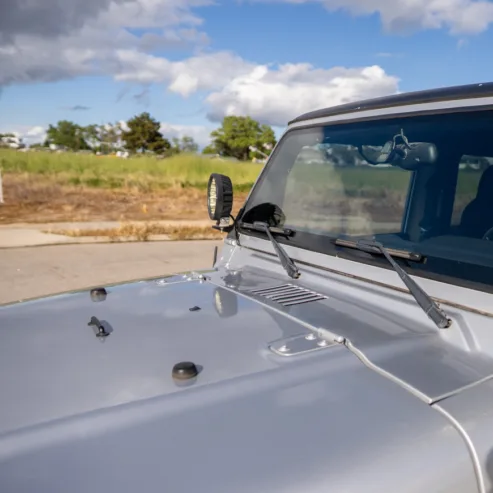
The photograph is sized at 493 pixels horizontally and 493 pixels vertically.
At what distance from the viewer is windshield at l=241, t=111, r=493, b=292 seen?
6.08 ft

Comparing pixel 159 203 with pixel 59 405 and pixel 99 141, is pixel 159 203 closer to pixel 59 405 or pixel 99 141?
pixel 59 405

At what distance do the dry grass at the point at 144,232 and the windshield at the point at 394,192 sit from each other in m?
8.41

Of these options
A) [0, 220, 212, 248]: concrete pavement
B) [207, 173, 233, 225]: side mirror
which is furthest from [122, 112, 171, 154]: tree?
[207, 173, 233, 225]: side mirror

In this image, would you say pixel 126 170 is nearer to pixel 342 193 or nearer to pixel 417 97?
pixel 342 193

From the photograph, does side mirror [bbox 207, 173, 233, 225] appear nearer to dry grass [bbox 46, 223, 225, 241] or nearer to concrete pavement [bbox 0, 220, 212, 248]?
concrete pavement [bbox 0, 220, 212, 248]

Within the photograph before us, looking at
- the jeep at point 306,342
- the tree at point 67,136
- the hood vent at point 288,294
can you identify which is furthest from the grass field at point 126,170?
the tree at point 67,136

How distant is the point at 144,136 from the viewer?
170 feet

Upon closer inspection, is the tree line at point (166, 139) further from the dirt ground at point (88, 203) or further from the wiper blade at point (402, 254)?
the wiper blade at point (402, 254)

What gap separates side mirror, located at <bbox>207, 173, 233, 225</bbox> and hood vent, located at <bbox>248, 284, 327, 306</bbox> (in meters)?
0.61

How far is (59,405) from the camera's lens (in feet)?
4.29

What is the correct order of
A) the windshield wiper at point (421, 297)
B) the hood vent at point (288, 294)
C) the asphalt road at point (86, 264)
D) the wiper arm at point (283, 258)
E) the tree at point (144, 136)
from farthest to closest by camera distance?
the tree at point (144, 136) → the asphalt road at point (86, 264) → the wiper arm at point (283, 258) → the hood vent at point (288, 294) → the windshield wiper at point (421, 297)

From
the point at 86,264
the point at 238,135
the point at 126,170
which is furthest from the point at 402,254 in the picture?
the point at 238,135

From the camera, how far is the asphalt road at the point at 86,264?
7059 millimetres

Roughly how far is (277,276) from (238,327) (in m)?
0.65
